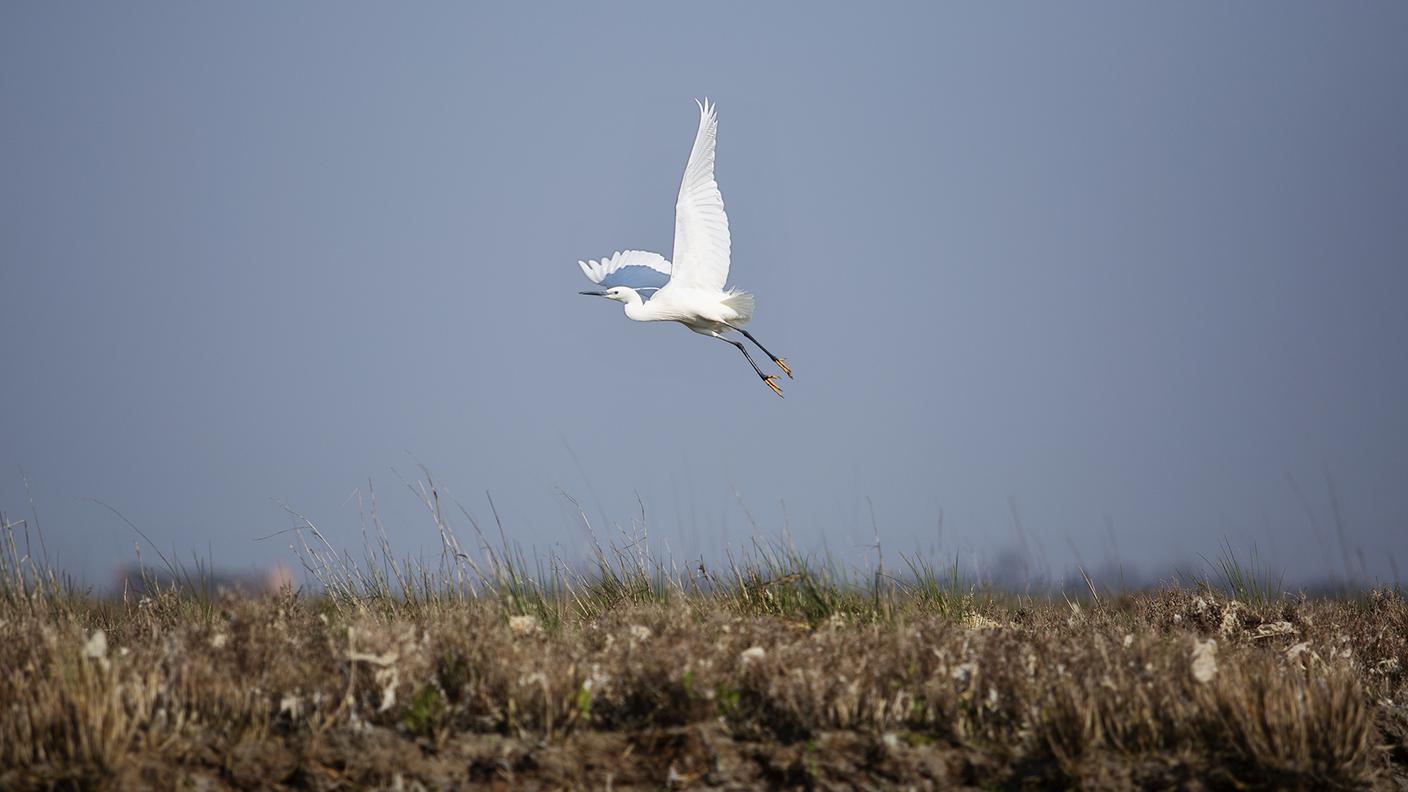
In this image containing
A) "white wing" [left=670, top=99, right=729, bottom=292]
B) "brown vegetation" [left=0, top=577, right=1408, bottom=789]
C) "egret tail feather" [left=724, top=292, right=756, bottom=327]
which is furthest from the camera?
"egret tail feather" [left=724, top=292, right=756, bottom=327]

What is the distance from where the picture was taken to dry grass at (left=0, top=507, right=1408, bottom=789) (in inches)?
156

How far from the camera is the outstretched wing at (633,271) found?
39.0ft

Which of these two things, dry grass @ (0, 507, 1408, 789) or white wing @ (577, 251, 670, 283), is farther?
white wing @ (577, 251, 670, 283)

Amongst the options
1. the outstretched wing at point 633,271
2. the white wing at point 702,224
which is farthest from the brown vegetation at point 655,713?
the outstretched wing at point 633,271

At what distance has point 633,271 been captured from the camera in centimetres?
1205

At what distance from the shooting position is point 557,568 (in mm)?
7273

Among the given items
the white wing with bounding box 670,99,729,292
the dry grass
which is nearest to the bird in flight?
the white wing with bounding box 670,99,729,292

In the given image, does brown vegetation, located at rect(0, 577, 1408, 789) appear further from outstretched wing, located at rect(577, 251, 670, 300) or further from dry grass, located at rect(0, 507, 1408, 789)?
outstretched wing, located at rect(577, 251, 670, 300)

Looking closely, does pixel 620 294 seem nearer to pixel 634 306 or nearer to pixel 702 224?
pixel 634 306

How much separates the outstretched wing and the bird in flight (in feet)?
1.70

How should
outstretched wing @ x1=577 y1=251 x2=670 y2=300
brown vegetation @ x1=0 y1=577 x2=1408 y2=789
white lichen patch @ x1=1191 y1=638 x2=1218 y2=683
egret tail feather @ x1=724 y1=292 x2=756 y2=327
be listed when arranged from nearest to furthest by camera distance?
brown vegetation @ x1=0 y1=577 x2=1408 y2=789 → white lichen patch @ x1=1191 y1=638 x2=1218 y2=683 → egret tail feather @ x1=724 y1=292 x2=756 y2=327 → outstretched wing @ x1=577 y1=251 x2=670 y2=300

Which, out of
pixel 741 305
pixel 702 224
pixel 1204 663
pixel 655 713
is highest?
pixel 702 224

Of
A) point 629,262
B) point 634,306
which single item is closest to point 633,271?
point 629,262

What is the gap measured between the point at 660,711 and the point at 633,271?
26.4 feet
